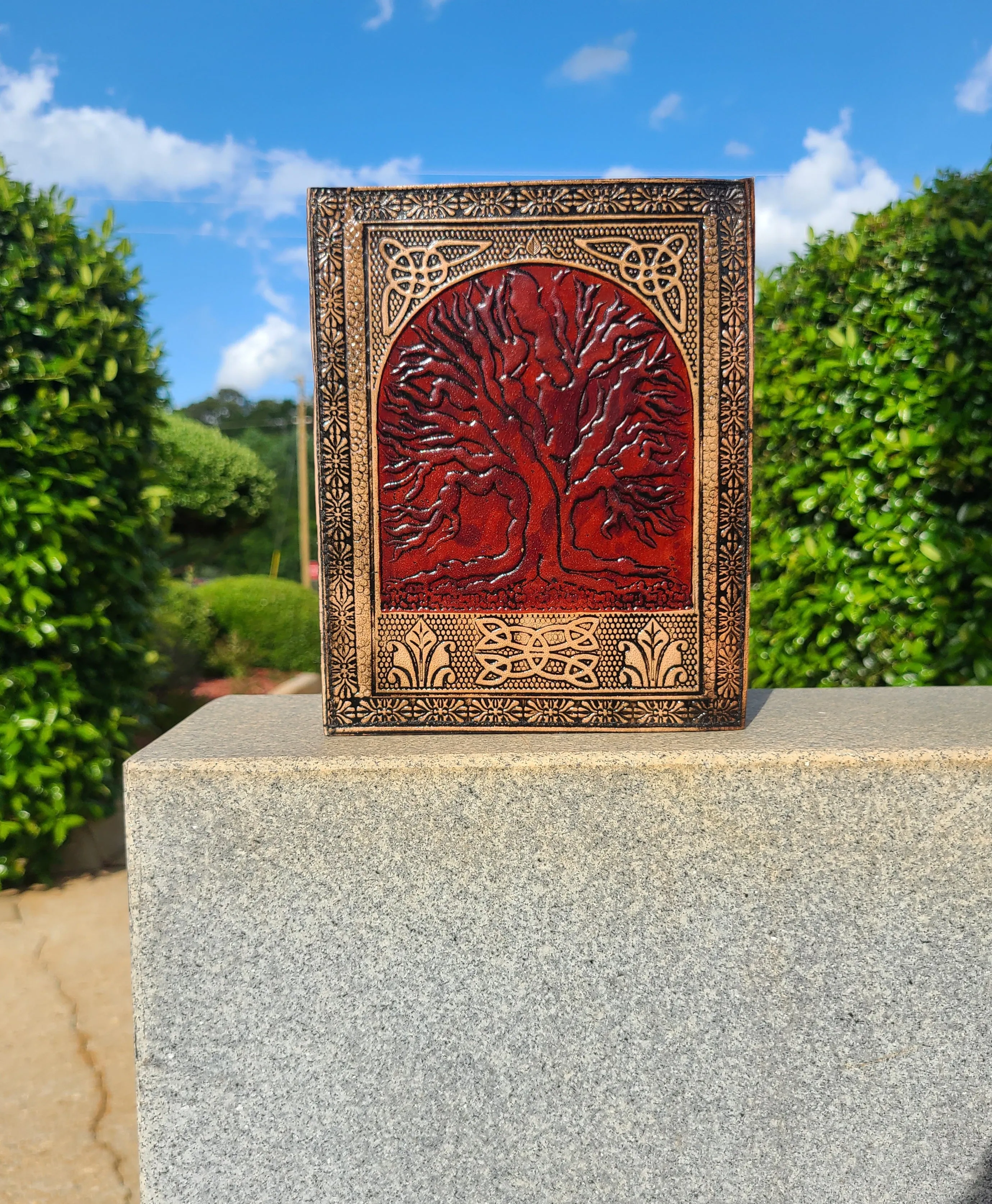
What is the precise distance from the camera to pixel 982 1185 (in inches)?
61.5

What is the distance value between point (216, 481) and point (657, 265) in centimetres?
Answer: 1458

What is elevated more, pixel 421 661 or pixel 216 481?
pixel 216 481

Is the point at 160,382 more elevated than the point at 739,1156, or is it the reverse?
the point at 160,382

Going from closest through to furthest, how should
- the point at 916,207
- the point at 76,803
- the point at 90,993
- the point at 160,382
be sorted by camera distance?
the point at 90,993 < the point at 916,207 < the point at 76,803 < the point at 160,382

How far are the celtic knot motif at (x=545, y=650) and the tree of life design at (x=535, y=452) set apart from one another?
0.12ft

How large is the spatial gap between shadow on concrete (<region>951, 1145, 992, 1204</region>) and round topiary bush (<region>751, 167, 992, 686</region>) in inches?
59.6

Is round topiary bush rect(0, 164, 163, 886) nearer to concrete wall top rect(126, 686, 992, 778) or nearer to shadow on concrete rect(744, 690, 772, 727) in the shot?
concrete wall top rect(126, 686, 992, 778)

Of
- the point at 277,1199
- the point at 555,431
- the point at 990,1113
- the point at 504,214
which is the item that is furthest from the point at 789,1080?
the point at 504,214

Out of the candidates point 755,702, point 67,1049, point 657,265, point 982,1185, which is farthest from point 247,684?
point 982,1185

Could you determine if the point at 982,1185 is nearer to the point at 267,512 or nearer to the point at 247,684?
the point at 247,684

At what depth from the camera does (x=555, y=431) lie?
161 centimetres

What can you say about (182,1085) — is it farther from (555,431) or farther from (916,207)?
(916,207)

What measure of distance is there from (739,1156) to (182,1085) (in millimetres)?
976

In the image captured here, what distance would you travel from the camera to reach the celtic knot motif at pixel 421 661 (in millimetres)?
1649
